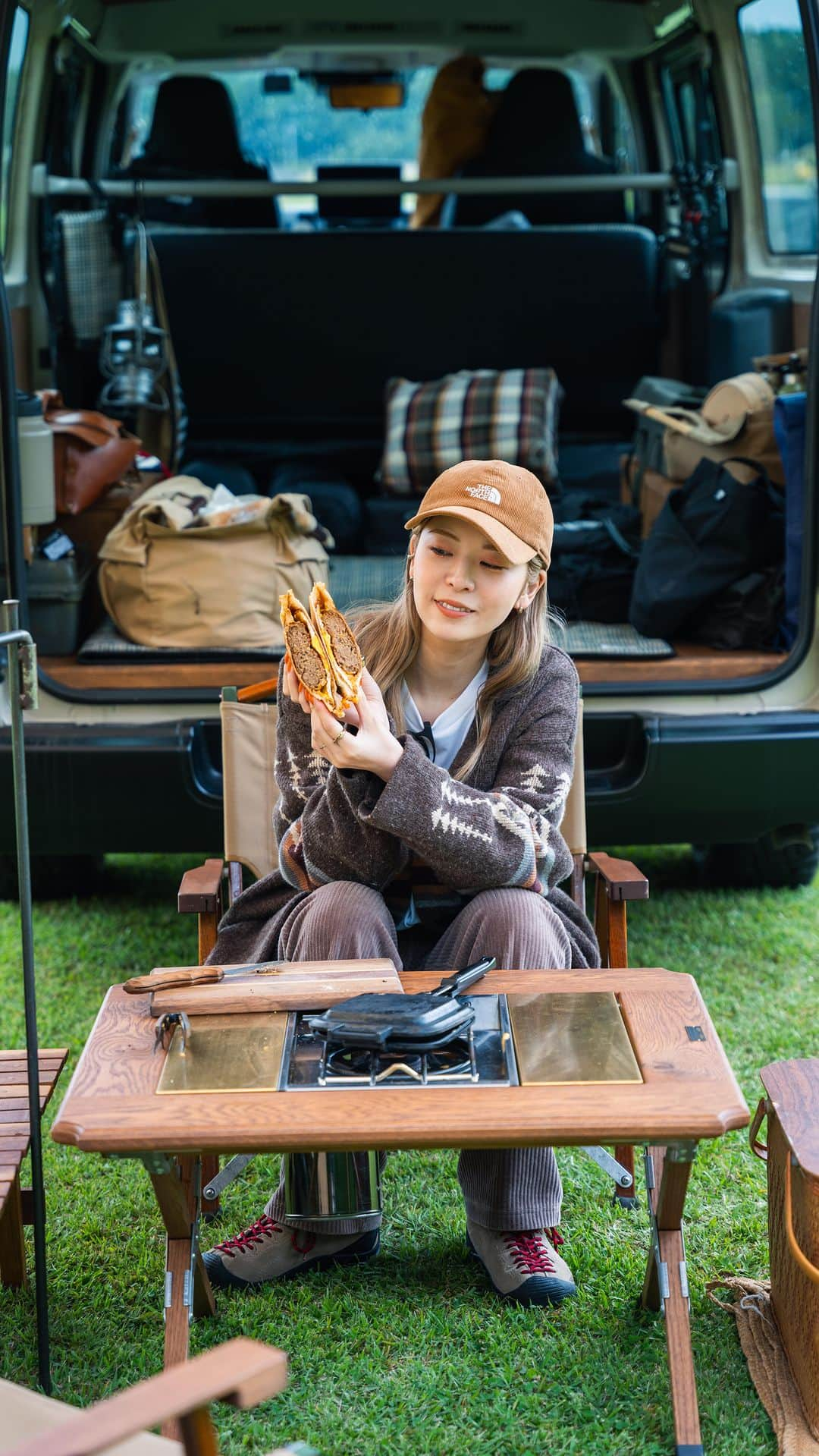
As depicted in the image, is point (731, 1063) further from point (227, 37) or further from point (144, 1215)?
point (227, 37)

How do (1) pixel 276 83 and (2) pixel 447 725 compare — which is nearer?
(2) pixel 447 725

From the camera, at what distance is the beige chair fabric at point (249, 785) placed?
8.68 feet

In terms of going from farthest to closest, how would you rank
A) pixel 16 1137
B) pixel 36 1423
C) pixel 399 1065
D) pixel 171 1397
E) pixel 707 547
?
1. pixel 707 547
2. pixel 16 1137
3. pixel 399 1065
4. pixel 36 1423
5. pixel 171 1397

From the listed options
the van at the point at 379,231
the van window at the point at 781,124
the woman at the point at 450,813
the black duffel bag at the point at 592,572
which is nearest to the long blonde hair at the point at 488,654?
the woman at the point at 450,813

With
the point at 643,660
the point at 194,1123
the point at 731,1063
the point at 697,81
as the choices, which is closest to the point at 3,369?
the point at 643,660

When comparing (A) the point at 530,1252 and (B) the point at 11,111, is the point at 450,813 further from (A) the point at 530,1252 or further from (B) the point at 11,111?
(B) the point at 11,111

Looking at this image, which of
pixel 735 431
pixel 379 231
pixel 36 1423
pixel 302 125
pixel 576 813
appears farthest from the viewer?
pixel 302 125

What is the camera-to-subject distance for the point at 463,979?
6.71 ft

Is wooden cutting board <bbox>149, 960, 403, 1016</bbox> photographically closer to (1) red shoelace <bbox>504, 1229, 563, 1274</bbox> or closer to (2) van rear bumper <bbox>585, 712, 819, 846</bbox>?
(1) red shoelace <bbox>504, 1229, 563, 1274</bbox>

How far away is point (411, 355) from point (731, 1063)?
8.40 feet

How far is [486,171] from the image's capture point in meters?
4.82

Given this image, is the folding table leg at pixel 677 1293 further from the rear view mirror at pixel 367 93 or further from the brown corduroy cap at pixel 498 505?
the rear view mirror at pixel 367 93

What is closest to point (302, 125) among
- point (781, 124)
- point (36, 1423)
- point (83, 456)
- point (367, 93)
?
point (367, 93)

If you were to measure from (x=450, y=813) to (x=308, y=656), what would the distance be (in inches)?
11.1
